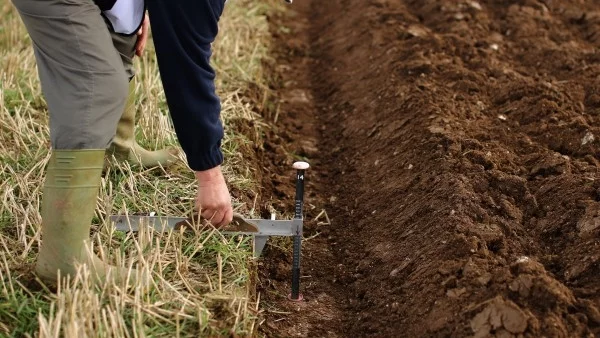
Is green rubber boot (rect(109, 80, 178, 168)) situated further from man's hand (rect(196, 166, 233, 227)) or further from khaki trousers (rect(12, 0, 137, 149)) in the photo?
khaki trousers (rect(12, 0, 137, 149))

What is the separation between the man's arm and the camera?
2943 millimetres

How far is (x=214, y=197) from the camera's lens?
3422 millimetres

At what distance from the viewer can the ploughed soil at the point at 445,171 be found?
3.40 meters

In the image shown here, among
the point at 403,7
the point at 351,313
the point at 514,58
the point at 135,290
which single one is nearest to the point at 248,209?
the point at 351,313

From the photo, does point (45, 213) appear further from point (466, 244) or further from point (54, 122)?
point (466, 244)

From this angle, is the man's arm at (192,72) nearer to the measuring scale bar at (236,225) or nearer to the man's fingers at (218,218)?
the man's fingers at (218,218)

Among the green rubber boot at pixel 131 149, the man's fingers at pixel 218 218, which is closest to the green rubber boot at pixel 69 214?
the man's fingers at pixel 218 218

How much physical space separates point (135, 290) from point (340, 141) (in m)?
2.32

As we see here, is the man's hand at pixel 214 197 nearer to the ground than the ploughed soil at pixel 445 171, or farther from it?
farther from it

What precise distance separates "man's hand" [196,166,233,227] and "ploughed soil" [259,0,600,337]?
0.45 meters

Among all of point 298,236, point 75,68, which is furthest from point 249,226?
point 75,68

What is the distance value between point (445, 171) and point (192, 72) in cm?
161

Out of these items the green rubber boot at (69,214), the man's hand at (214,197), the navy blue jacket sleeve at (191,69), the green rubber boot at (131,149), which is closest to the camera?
the navy blue jacket sleeve at (191,69)

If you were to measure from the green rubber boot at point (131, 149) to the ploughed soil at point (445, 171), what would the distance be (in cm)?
64
